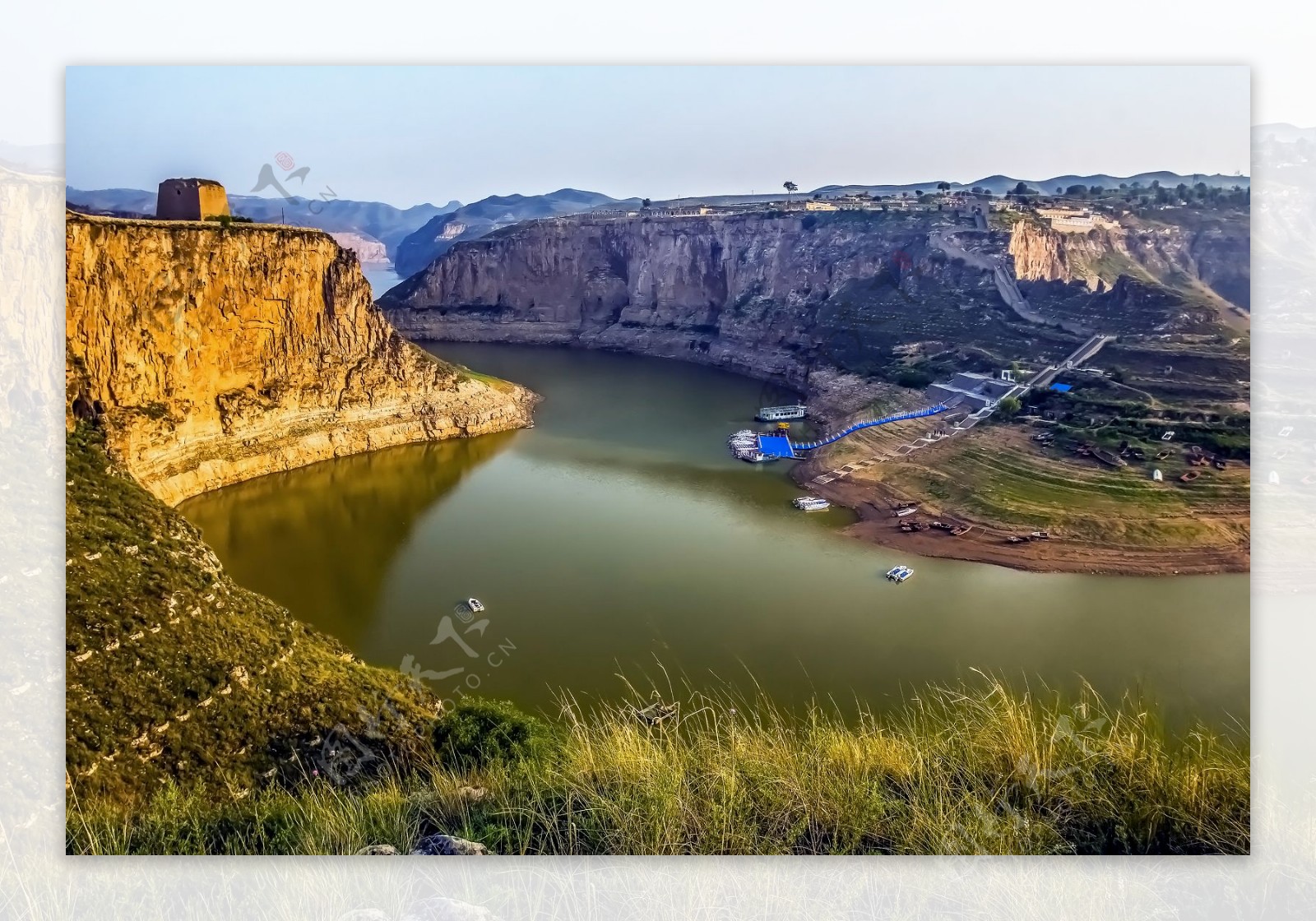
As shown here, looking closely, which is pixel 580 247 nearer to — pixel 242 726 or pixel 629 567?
pixel 629 567

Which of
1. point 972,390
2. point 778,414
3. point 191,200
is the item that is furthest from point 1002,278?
point 191,200

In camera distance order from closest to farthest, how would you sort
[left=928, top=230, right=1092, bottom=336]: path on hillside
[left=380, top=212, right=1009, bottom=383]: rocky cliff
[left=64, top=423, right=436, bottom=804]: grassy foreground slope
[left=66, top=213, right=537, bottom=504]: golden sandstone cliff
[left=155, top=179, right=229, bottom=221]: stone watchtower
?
1. [left=64, top=423, right=436, bottom=804]: grassy foreground slope
2. [left=155, top=179, right=229, bottom=221]: stone watchtower
3. [left=66, top=213, right=537, bottom=504]: golden sandstone cliff
4. [left=928, top=230, right=1092, bottom=336]: path on hillside
5. [left=380, top=212, right=1009, bottom=383]: rocky cliff

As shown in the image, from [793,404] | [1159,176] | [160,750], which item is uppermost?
[1159,176]

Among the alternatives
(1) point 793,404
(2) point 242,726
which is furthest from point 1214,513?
(1) point 793,404

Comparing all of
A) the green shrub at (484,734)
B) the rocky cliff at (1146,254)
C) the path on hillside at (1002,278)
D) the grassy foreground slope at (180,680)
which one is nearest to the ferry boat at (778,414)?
the path on hillside at (1002,278)

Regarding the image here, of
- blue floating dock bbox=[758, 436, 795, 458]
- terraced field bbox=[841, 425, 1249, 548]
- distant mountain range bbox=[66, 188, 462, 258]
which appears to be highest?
distant mountain range bbox=[66, 188, 462, 258]

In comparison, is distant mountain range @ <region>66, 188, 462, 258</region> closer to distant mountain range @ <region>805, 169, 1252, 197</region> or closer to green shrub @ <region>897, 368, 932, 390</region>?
distant mountain range @ <region>805, 169, 1252, 197</region>

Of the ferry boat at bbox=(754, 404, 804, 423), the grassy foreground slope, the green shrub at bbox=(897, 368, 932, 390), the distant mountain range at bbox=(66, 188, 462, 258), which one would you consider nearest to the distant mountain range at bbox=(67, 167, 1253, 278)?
the distant mountain range at bbox=(66, 188, 462, 258)
